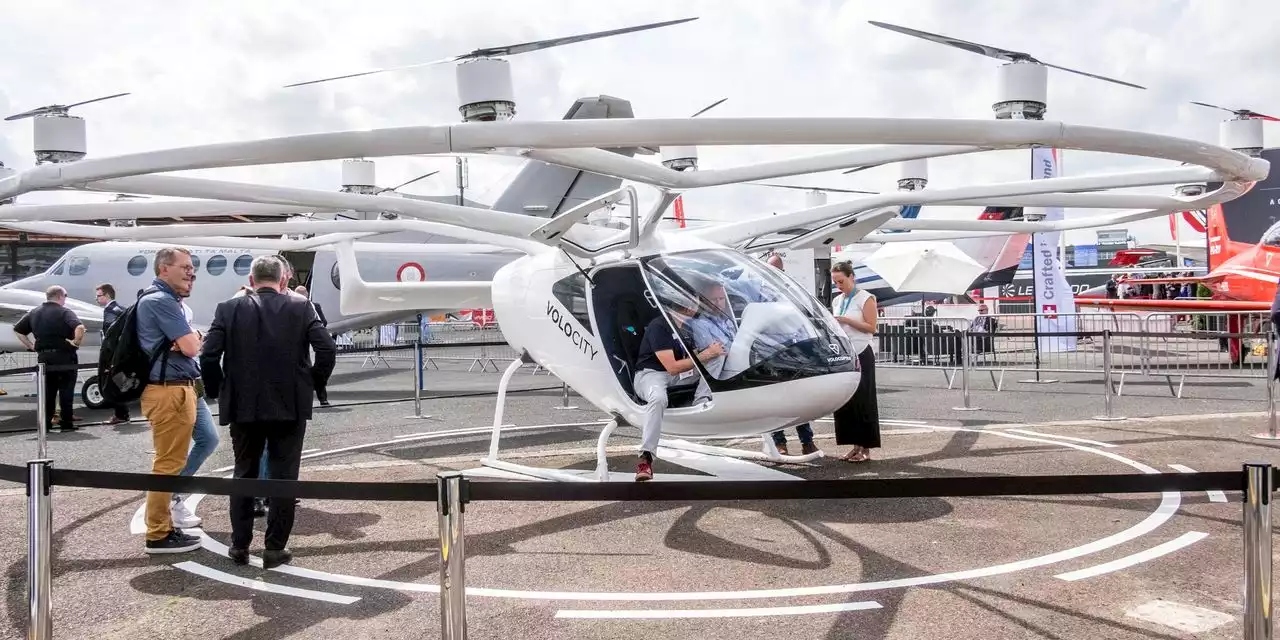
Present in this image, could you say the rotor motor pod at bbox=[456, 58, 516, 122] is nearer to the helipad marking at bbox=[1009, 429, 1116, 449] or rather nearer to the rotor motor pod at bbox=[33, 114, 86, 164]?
the rotor motor pod at bbox=[33, 114, 86, 164]

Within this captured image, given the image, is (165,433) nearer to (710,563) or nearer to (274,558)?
(274,558)

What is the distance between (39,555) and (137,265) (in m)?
16.0

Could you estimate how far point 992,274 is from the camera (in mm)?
23562

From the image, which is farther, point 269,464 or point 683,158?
point 683,158

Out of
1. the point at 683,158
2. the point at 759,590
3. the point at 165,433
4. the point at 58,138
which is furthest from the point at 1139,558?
the point at 58,138

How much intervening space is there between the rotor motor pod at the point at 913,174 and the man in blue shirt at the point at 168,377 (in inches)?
254

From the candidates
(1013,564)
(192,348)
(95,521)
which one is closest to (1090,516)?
(1013,564)

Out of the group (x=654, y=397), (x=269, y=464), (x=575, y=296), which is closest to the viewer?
(x=269, y=464)

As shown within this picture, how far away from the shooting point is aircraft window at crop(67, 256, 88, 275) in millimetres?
17719

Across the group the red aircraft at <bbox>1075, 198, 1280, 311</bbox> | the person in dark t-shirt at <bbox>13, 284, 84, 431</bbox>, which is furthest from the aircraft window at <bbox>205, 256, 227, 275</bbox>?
the red aircraft at <bbox>1075, 198, 1280, 311</bbox>

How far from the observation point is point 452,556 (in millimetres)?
3057

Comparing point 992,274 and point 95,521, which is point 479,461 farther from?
point 992,274

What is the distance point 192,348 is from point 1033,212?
26.0 ft

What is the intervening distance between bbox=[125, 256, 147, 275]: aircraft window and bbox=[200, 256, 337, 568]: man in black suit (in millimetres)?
14537
